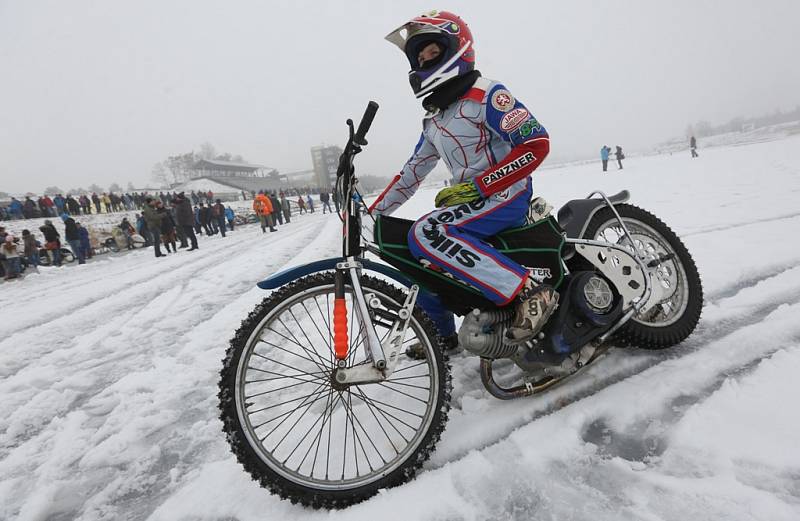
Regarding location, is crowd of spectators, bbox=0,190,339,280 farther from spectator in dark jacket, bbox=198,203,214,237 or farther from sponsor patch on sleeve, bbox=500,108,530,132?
sponsor patch on sleeve, bbox=500,108,530,132

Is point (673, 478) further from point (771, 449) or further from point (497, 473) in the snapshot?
point (497, 473)

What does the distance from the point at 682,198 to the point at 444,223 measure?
31.2 feet

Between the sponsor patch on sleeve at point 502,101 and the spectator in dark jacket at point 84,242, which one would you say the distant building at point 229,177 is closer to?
the spectator in dark jacket at point 84,242

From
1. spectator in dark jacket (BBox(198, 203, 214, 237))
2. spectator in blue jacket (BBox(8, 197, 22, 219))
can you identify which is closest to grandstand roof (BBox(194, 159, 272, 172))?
spectator in blue jacket (BBox(8, 197, 22, 219))

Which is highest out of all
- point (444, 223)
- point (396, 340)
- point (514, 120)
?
point (514, 120)

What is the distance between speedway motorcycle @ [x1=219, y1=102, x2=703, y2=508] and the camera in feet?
5.85

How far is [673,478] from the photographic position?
1.59m

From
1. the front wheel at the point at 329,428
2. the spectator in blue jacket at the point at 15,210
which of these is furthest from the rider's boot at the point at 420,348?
the spectator in blue jacket at the point at 15,210

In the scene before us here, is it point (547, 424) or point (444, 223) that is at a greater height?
point (444, 223)

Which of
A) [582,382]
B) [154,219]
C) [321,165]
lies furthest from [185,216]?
[321,165]

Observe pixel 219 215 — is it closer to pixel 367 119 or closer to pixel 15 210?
pixel 15 210

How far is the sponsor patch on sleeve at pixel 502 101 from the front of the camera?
2.08 metres

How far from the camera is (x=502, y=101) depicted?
2092 millimetres

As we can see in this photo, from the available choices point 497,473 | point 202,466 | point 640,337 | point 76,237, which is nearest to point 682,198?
point 640,337
